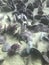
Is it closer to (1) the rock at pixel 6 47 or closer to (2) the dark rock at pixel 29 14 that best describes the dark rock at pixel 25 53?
(1) the rock at pixel 6 47

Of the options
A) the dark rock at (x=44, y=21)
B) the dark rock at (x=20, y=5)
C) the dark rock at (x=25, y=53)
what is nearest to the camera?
the dark rock at (x=25, y=53)

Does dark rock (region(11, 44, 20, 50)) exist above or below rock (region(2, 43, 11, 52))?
above

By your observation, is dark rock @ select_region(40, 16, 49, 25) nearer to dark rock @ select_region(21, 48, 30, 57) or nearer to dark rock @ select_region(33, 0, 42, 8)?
dark rock @ select_region(33, 0, 42, 8)

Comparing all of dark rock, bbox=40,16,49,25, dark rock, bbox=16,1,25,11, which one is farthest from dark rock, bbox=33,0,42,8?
dark rock, bbox=40,16,49,25

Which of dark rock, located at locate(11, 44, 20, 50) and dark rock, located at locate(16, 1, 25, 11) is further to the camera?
dark rock, located at locate(16, 1, 25, 11)

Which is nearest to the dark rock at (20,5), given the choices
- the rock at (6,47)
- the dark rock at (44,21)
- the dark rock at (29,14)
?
the dark rock at (29,14)

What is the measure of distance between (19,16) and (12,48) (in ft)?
1.61

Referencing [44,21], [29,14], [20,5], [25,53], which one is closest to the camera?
[25,53]

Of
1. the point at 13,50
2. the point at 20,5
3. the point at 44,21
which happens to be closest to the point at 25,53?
the point at 13,50

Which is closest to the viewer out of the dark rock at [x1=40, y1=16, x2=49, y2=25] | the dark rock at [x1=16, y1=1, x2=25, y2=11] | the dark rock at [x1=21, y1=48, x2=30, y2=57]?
the dark rock at [x1=21, y1=48, x2=30, y2=57]

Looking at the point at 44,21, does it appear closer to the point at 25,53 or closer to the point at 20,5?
the point at 20,5

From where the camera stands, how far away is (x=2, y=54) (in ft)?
5.13

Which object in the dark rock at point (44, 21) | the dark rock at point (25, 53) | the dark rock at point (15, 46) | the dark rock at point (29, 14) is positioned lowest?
the dark rock at point (25, 53)

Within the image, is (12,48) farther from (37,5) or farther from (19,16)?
(37,5)
